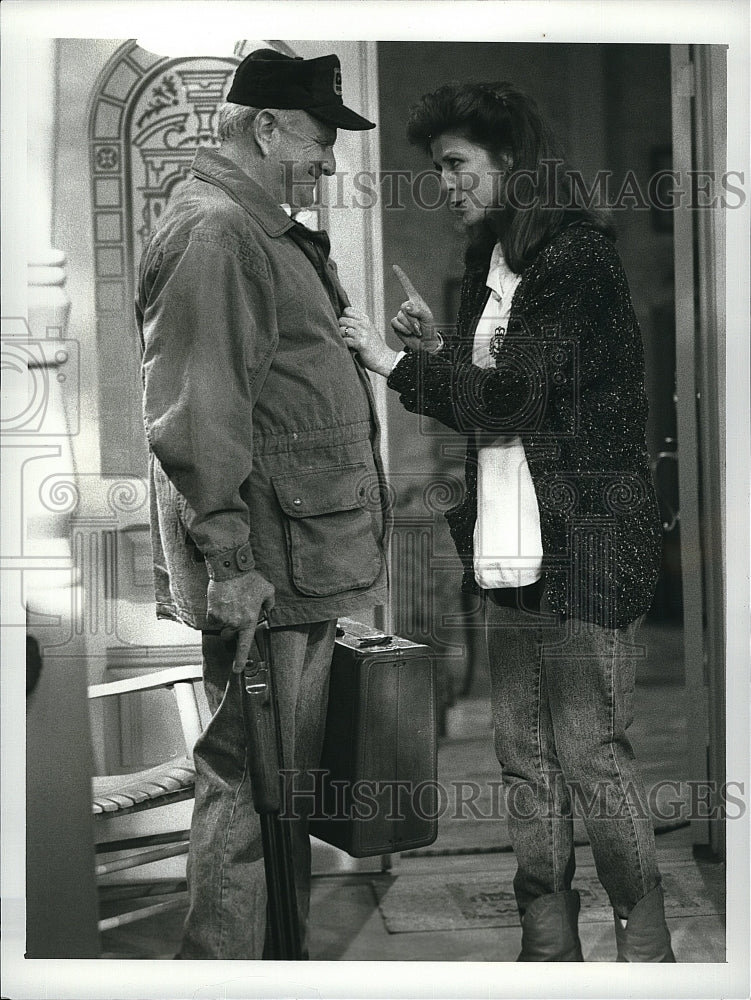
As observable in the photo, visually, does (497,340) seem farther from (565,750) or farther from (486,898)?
(486,898)

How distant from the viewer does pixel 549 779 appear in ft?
10.2

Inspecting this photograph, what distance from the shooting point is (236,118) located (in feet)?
9.79

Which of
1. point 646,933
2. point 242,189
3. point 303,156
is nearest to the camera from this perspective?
point 242,189

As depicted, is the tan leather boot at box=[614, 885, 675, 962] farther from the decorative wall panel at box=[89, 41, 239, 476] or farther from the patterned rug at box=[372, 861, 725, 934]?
the decorative wall panel at box=[89, 41, 239, 476]

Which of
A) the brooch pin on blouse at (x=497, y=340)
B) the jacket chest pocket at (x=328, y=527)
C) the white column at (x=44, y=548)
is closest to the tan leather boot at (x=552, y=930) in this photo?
the jacket chest pocket at (x=328, y=527)

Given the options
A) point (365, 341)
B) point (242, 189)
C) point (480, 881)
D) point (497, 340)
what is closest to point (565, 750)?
point (480, 881)

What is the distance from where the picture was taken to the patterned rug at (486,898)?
10.3ft

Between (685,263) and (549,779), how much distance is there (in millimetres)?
1391

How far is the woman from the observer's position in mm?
3004

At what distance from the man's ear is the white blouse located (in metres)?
0.62

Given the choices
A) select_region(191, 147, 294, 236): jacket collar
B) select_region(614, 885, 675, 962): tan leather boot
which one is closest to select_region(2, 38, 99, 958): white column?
select_region(191, 147, 294, 236): jacket collar

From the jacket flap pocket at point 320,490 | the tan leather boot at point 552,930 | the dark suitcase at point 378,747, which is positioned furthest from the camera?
the tan leather boot at point 552,930

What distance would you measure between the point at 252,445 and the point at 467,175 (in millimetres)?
884

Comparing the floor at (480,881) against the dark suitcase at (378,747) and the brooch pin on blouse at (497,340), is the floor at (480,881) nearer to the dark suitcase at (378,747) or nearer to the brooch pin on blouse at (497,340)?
the dark suitcase at (378,747)
